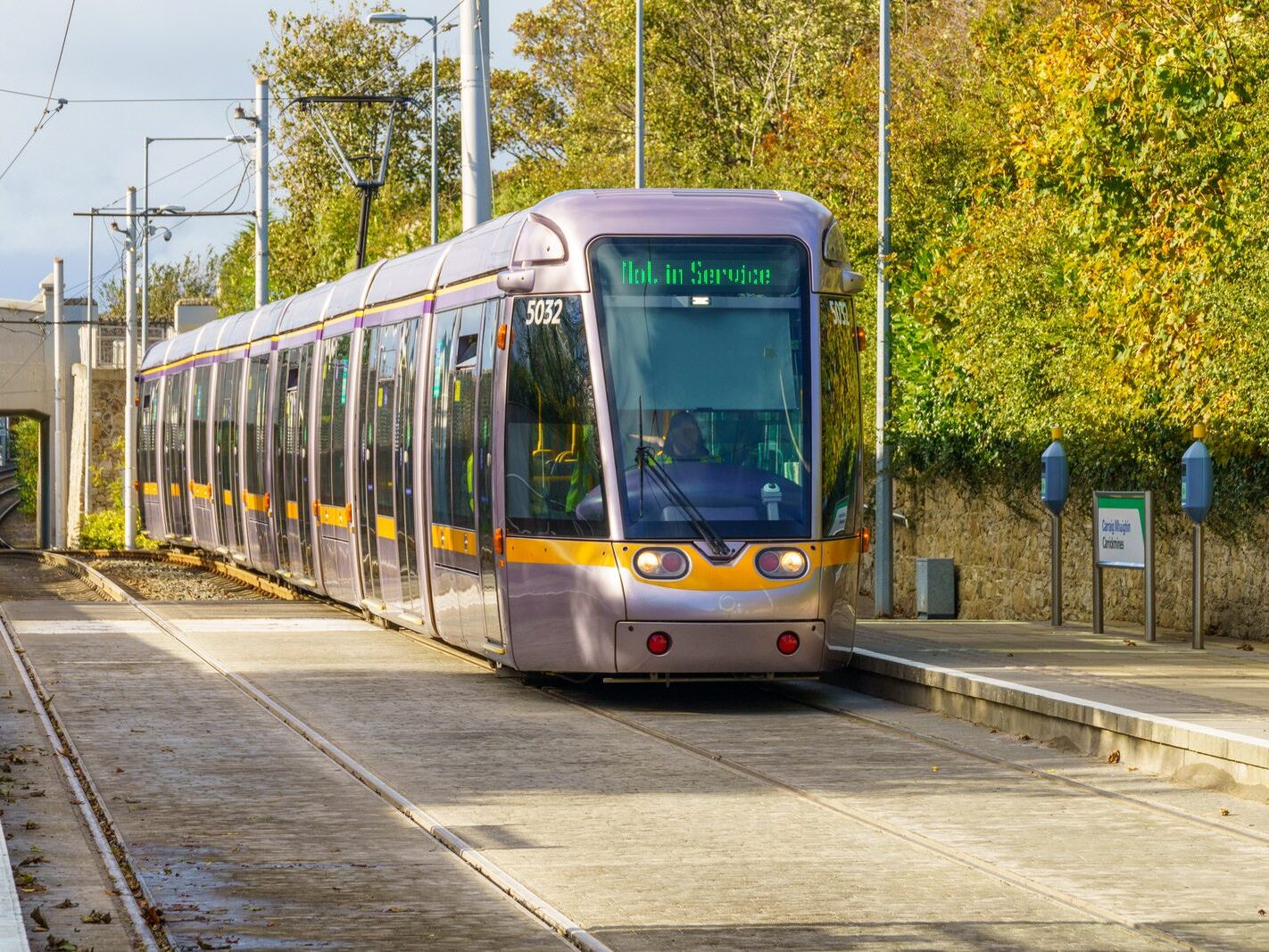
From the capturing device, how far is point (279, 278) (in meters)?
74.1

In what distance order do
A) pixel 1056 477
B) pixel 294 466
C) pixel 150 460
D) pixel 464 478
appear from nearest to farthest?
pixel 464 478 < pixel 1056 477 < pixel 294 466 < pixel 150 460

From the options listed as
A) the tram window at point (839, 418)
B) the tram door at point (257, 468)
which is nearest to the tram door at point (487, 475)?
the tram window at point (839, 418)

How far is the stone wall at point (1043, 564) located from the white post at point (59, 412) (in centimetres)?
4919

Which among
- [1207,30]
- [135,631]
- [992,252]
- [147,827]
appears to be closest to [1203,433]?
[1207,30]

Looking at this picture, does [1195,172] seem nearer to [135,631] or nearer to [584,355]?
[584,355]

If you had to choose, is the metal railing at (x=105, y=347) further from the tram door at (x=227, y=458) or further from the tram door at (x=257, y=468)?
the tram door at (x=257, y=468)

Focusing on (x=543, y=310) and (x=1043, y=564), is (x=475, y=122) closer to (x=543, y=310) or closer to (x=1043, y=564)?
(x=1043, y=564)

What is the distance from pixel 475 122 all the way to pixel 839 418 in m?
10.9

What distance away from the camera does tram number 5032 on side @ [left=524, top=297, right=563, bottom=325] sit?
47.6ft

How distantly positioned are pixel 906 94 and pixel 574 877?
930 inches

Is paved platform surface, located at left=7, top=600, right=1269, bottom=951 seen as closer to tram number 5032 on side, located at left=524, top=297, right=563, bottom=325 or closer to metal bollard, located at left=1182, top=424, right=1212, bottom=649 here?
tram number 5032 on side, located at left=524, top=297, right=563, bottom=325

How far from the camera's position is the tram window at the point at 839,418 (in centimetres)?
1436

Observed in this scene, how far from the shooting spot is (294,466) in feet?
79.5

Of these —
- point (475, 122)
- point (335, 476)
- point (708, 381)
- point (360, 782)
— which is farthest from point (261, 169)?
point (360, 782)
